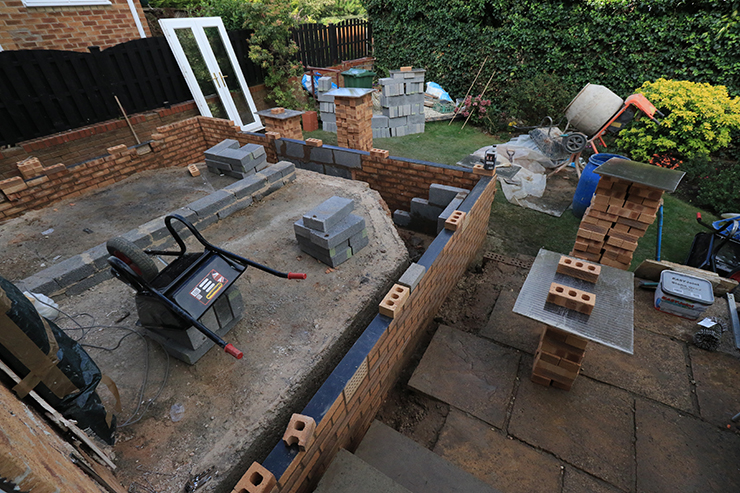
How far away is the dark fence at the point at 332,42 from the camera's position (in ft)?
41.0

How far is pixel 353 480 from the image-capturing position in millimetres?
2240

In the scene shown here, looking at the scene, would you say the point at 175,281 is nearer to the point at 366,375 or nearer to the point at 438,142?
the point at 366,375

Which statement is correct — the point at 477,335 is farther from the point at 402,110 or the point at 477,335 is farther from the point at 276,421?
the point at 402,110

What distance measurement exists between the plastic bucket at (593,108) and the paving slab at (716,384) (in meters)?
6.37

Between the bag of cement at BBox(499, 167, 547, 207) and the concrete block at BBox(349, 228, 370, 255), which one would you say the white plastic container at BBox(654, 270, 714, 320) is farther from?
the concrete block at BBox(349, 228, 370, 255)

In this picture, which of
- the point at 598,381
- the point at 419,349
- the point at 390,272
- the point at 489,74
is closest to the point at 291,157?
the point at 390,272

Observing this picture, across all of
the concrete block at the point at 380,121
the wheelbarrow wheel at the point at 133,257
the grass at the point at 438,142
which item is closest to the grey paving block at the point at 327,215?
the wheelbarrow wheel at the point at 133,257

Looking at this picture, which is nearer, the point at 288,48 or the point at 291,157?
the point at 291,157

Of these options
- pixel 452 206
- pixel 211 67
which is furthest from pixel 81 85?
pixel 452 206

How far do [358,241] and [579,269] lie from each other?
2440 millimetres

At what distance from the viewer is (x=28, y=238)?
5.11 meters

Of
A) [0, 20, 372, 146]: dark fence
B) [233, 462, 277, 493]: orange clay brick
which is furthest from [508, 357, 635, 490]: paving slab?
[0, 20, 372, 146]: dark fence

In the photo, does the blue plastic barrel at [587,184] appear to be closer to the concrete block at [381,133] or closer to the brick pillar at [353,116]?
the brick pillar at [353,116]

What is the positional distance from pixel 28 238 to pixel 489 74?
12325mm
